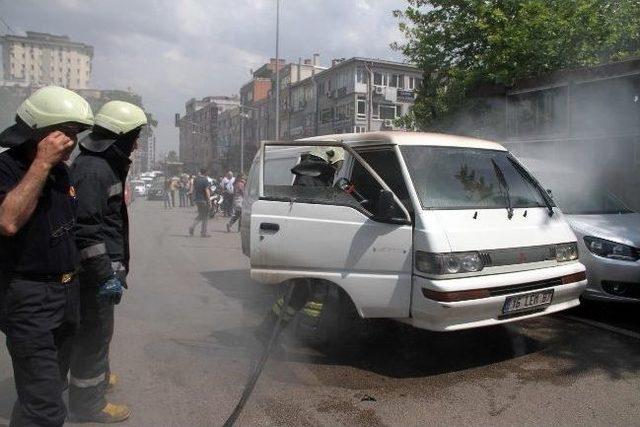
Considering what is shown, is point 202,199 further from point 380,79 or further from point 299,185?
point 380,79

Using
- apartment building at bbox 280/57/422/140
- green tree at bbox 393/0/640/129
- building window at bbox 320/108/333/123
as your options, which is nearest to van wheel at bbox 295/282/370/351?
green tree at bbox 393/0/640/129

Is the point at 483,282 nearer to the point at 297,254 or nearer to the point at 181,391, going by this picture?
the point at 297,254

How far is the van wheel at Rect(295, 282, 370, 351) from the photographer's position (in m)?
4.39

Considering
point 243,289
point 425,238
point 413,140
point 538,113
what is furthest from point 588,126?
point 425,238

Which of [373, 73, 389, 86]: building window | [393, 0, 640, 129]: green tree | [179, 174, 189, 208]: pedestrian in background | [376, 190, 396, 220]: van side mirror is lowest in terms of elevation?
[376, 190, 396, 220]: van side mirror

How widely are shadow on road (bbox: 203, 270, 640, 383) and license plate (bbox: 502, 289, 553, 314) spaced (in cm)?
50

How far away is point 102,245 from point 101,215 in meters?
0.18

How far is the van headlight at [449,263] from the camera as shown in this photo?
372 centimetres

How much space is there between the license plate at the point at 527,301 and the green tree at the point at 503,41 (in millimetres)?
8314

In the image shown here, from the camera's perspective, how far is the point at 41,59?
24.7 metres

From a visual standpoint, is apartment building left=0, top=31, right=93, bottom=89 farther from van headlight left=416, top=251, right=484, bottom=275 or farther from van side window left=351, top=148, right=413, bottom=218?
van headlight left=416, top=251, right=484, bottom=275

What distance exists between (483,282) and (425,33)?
11418 millimetres

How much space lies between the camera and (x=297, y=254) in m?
4.25

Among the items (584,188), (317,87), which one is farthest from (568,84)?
(317,87)
